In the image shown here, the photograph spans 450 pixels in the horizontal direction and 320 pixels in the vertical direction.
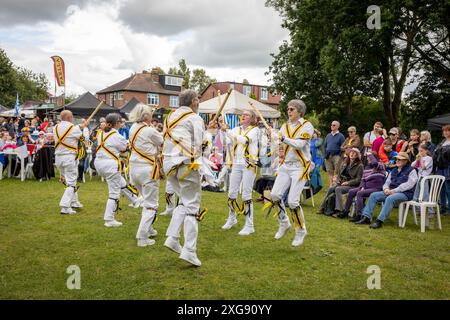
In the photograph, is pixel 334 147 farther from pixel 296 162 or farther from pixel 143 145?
pixel 143 145

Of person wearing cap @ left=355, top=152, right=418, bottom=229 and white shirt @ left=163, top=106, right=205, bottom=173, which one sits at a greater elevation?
white shirt @ left=163, top=106, right=205, bottom=173

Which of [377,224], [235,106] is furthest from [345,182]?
[235,106]

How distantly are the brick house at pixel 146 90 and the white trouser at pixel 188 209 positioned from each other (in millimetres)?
55894

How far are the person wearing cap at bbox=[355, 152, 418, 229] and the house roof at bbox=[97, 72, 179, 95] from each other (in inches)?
2162

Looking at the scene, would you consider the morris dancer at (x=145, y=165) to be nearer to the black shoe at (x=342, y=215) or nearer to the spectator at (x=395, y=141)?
the black shoe at (x=342, y=215)

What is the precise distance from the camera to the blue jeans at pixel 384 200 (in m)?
8.80

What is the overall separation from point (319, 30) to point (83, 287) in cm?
1897

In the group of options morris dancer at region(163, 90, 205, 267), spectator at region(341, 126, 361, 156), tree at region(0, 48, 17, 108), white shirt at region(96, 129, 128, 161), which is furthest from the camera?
tree at region(0, 48, 17, 108)

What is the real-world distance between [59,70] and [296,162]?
Result: 15545 mm

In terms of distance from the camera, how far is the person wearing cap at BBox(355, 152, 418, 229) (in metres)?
8.81

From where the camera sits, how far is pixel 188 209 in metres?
5.56

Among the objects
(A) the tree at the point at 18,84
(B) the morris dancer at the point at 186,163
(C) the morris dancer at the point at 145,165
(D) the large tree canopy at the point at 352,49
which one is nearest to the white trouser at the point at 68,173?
(C) the morris dancer at the point at 145,165

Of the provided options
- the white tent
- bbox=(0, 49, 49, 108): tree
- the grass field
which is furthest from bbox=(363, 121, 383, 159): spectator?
bbox=(0, 49, 49, 108): tree

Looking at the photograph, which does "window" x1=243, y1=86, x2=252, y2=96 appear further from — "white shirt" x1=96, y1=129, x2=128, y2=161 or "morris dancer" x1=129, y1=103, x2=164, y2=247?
"morris dancer" x1=129, y1=103, x2=164, y2=247
